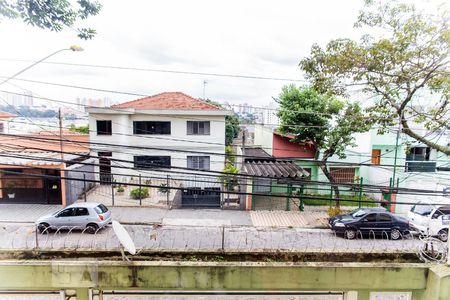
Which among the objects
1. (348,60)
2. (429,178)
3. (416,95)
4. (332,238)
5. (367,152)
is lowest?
(332,238)

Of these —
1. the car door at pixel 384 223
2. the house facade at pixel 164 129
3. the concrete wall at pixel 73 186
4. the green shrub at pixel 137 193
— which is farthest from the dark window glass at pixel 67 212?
the car door at pixel 384 223

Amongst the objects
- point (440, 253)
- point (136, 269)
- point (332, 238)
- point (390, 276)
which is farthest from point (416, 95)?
point (136, 269)

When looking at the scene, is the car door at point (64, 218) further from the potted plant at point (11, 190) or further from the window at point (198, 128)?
the window at point (198, 128)

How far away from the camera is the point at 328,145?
12125mm

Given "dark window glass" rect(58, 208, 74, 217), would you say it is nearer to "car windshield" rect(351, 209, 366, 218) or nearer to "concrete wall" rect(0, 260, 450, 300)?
"concrete wall" rect(0, 260, 450, 300)

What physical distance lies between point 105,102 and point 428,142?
40.3 feet

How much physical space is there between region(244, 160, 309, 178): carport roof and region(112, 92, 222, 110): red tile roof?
338cm

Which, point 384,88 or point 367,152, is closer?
point 384,88

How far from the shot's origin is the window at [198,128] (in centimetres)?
1438

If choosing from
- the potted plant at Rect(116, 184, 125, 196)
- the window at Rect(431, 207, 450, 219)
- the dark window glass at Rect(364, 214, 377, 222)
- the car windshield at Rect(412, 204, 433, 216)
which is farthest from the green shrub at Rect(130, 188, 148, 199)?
the window at Rect(431, 207, 450, 219)

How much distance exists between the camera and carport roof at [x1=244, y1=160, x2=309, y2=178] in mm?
12359

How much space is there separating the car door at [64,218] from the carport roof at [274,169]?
7011mm

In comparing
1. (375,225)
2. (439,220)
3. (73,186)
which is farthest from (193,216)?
(439,220)

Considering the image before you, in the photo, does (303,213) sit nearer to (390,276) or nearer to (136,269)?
(390,276)
